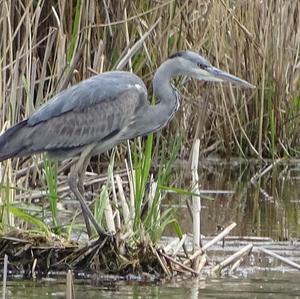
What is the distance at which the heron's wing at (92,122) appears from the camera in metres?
6.57

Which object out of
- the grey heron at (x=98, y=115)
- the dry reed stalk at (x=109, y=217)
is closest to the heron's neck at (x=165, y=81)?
the grey heron at (x=98, y=115)

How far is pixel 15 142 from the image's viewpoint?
634 centimetres

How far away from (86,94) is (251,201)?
8.40 feet

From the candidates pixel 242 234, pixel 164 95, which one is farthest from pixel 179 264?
pixel 242 234

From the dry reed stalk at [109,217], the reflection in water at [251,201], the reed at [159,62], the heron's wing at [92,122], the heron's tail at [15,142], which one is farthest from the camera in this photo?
the reflection in water at [251,201]

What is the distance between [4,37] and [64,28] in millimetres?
1020

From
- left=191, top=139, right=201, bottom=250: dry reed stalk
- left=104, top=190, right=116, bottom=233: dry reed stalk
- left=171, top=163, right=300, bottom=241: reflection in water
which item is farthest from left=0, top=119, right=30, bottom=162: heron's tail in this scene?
left=171, top=163, right=300, bottom=241: reflection in water

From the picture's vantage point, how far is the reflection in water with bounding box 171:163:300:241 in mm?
7469

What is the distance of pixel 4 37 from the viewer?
737 centimetres

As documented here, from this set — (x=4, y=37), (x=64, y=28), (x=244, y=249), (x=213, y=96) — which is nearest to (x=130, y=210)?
(x=244, y=249)

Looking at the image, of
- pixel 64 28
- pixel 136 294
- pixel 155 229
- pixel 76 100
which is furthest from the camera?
pixel 64 28

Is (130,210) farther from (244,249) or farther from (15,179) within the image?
(15,179)

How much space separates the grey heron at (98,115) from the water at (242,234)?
664 millimetres

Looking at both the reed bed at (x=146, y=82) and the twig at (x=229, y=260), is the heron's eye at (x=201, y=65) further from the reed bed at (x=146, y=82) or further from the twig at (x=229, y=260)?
the twig at (x=229, y=260)
